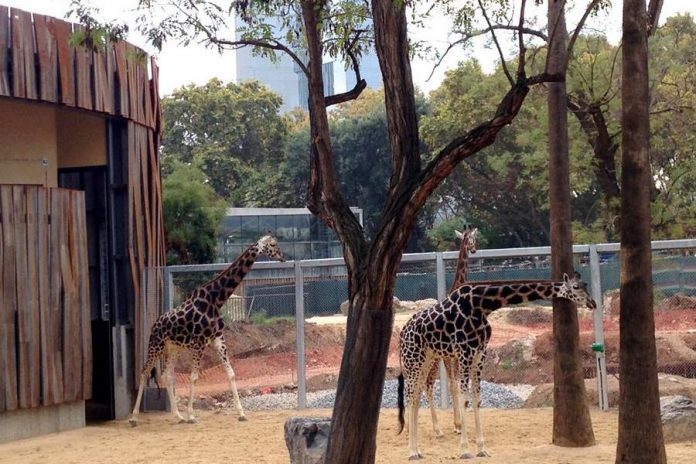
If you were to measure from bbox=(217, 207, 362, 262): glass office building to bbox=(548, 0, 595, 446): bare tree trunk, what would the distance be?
81.9 ft

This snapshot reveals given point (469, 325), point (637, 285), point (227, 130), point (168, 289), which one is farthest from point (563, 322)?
point (227, 130)

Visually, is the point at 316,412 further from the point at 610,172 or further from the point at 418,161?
the point at 610,172

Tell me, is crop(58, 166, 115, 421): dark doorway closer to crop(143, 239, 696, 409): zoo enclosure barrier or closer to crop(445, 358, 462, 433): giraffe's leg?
crop(143, 239, 696, 409): zoo enclosure barrier

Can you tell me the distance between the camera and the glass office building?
37375mm

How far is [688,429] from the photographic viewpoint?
11422mm

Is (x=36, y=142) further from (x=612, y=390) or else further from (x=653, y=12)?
(x=653, y=12)

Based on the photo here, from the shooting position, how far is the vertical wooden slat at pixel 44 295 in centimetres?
1385

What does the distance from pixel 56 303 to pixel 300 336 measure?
11.6 ft

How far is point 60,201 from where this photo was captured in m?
14.2

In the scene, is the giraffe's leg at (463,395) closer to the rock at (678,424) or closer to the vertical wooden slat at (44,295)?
the rock at (678,424)

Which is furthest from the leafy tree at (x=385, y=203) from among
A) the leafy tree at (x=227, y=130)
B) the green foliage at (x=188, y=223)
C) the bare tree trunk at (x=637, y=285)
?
the leafy tree at (x=227, y=130)

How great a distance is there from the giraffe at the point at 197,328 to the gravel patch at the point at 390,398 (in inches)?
45.2

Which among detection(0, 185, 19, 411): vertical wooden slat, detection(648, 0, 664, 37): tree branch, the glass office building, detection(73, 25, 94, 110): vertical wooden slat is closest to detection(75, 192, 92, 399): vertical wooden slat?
detection(0, 185, 19, 411): vertical wooden slat

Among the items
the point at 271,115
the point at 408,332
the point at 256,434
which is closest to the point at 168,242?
the point at 256,434
